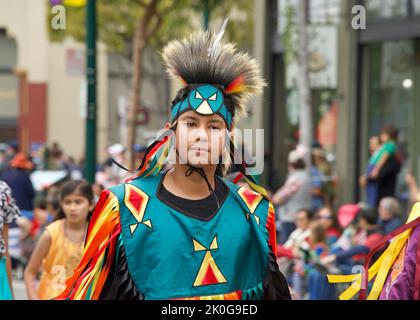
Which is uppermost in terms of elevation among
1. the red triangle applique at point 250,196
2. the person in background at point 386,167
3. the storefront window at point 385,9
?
the storefront window at point 385,9

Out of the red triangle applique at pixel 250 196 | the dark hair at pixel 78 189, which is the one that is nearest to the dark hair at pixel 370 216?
the dark hair at pixel 78 189

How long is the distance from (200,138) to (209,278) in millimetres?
604

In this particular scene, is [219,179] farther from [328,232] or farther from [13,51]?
[13,51]

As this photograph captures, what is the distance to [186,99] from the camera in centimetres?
504

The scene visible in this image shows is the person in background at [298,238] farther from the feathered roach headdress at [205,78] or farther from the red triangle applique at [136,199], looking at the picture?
the red triangle applique at [136,199]

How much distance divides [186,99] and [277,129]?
16635 millimetres

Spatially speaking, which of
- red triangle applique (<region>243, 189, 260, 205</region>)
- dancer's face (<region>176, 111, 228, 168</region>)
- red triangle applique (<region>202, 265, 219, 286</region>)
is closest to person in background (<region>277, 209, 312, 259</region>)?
red triangle applique (<region>243, 189, 260, 205</region>)

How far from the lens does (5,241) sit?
6.75m

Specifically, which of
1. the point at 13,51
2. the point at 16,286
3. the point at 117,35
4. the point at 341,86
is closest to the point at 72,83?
the point at 13,51

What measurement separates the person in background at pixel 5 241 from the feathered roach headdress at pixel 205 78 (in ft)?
6.02

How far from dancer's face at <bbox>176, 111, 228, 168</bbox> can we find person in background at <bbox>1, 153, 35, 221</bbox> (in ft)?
35.0

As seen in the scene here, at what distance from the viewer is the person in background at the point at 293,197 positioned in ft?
43.4

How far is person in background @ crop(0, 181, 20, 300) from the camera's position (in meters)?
6.66

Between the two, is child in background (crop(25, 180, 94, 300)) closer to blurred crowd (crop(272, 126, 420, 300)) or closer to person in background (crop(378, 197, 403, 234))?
blurred crowd (crop(272, 126, 420, 300))
